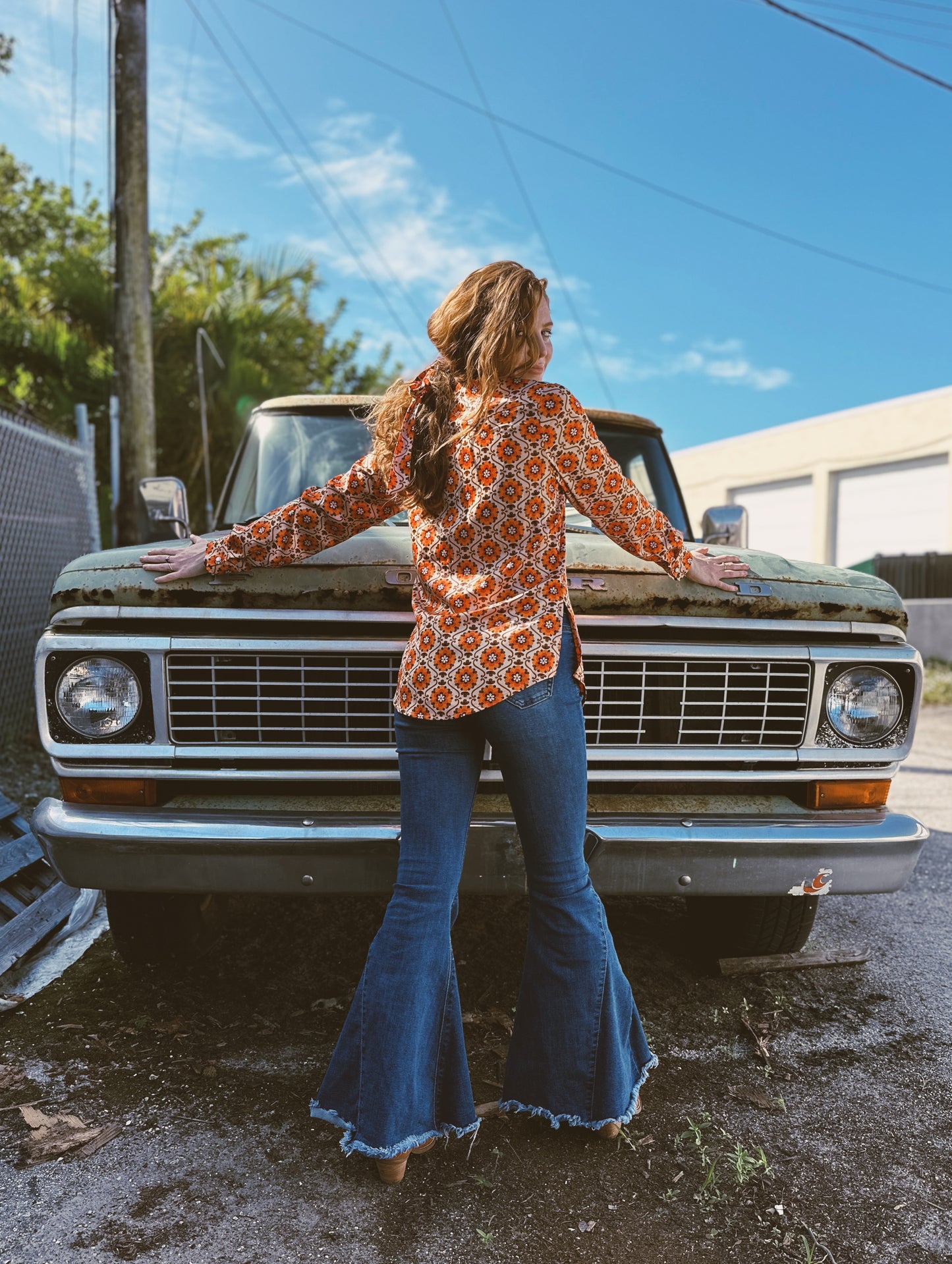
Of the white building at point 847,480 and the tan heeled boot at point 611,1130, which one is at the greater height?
the white building at point 847,480

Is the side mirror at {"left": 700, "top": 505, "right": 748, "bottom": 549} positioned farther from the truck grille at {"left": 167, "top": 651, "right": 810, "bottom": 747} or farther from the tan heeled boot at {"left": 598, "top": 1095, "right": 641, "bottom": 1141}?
the tan heeled boot at {"left": 598, "top": 1095, "right": 641, "bottom": 1141}

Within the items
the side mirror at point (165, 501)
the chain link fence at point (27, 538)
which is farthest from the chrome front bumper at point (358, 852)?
the chain link fence at point (27, 538)

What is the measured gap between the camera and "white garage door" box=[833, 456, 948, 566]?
1964 cm

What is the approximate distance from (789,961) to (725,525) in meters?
1.66

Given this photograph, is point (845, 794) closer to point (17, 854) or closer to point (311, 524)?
point (311, 524)

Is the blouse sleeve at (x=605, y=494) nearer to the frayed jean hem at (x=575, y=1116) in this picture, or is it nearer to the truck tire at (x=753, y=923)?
the frayed jean hem at (x=575, y=1116)

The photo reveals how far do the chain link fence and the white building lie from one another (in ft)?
43.4

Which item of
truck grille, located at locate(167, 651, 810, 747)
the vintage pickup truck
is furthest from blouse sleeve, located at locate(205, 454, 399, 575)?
truck grille, located at locate(167, 651, 810, 747)

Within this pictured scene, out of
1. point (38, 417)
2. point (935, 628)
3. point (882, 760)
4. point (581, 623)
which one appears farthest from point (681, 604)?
point (935, 628)

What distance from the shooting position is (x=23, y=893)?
338cm

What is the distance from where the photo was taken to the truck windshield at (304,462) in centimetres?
363

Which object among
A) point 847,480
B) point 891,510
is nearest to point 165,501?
point 891,510

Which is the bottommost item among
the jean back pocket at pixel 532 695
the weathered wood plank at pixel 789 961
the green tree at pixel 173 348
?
the weathered wood plank at pixel 789 961

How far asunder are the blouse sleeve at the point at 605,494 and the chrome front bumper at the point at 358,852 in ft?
2.30
